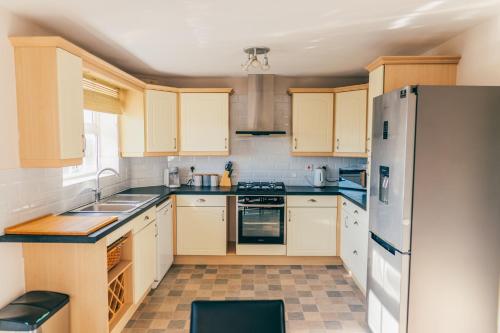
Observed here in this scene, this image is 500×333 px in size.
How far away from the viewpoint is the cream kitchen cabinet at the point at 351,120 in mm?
3871

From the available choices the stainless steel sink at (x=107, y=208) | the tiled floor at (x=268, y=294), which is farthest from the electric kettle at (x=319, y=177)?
the stainless steel sink at (x=107, y=208)

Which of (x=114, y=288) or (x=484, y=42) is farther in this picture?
(x=114, y=288)

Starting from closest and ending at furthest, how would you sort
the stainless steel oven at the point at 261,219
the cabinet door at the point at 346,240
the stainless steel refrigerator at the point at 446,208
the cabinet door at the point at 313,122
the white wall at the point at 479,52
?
the stainless steel refrigerator at the point at 446,208, the white wall at the point at 479,52, the cabinet door at the point at 346,240, the stainless steel oven at the point at 261,219, the cabinet door at the point at 313,122

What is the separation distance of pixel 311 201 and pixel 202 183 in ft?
4.82

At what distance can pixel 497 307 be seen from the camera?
2074mm

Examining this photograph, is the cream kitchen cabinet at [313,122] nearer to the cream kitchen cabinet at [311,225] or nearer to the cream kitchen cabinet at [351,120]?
the cream kitchen cabinet at [351,120]

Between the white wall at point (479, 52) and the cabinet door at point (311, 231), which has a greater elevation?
the white wall at point (479, 52)

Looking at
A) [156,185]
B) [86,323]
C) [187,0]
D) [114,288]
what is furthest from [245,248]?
[187,0]

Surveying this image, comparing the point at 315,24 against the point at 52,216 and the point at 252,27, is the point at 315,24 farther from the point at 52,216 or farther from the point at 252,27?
the point at 52,216

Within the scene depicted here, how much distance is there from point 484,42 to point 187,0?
207cm

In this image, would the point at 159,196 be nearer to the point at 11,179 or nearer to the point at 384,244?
the point at 11,179

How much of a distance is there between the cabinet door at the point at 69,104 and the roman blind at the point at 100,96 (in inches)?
21.3

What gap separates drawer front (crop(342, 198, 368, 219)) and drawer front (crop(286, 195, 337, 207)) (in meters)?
0.17

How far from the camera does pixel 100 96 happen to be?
3.19m
